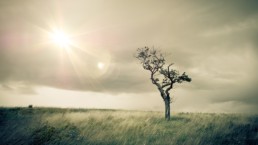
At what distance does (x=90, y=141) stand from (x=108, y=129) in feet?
10.8

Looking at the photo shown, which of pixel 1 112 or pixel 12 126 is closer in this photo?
pixel 12 126

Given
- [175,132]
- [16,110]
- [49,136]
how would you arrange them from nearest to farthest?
[49,136]
[175,132]
[16,110]

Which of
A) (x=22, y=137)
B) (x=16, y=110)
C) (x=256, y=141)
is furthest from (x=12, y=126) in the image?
(x=256, y=141)

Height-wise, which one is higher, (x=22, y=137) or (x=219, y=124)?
(x=219, y=124)

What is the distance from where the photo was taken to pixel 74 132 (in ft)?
55.8

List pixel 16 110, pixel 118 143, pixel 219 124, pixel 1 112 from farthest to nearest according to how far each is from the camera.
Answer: pixel 16 110, pixel 1 112, pixel 219 124, pixel 118 143

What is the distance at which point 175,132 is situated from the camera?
57.1 feet

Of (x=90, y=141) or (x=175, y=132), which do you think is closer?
(x=90, y=141)

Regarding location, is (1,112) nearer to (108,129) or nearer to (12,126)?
(12,126)

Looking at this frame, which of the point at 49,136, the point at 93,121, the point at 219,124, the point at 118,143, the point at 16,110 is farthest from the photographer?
the point at 16,110

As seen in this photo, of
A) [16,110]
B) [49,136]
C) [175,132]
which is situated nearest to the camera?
[49,136]

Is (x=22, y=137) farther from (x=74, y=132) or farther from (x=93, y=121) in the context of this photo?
(x=93, y=121)

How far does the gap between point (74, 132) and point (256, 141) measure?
37.2 feet

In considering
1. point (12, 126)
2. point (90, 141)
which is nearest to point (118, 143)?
point (90, 141)
